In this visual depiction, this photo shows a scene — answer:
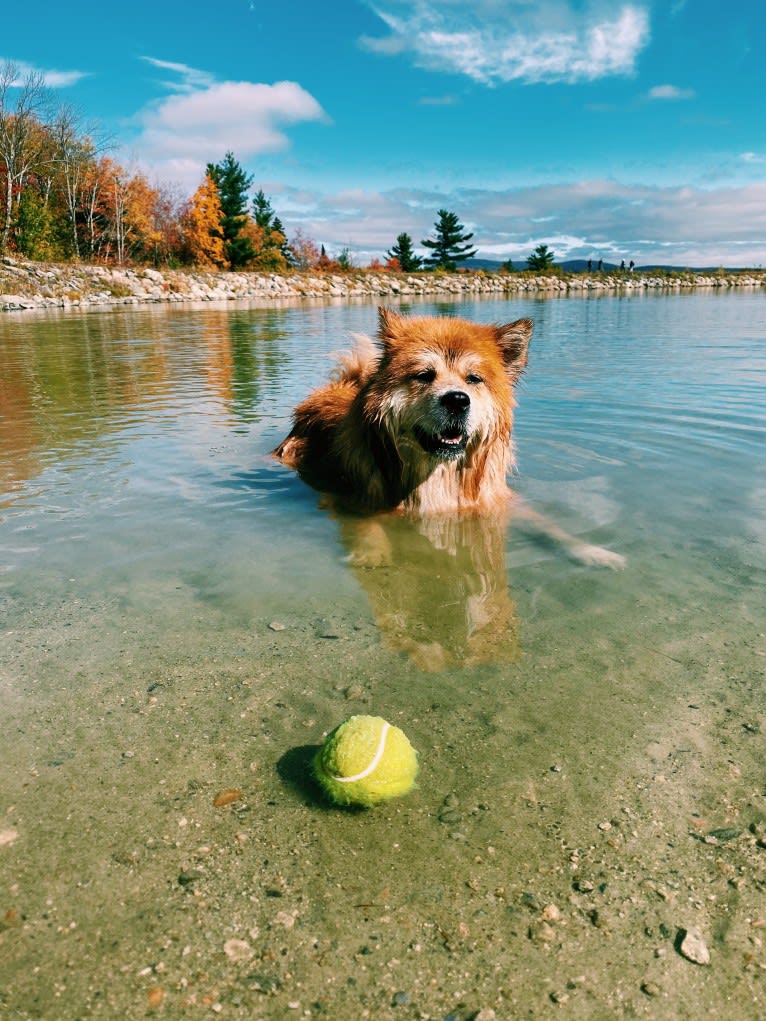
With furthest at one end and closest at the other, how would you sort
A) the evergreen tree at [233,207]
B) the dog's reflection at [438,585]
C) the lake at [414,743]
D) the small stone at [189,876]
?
the evergreen tree at [233,207] → the dog's reflection at [438,585] → the small stone at [189,876] → the lake at [414,743]

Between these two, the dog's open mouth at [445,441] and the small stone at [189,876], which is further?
the dog's open mouth at [445,441]

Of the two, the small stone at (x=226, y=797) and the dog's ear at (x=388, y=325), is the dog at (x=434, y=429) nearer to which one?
the dog's ear at (x=388, y=325)

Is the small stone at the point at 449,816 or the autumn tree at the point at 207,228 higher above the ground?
the autumn tree at the point at 207,228

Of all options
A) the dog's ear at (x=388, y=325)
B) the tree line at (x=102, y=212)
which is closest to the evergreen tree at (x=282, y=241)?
the tree line at (x=102, y=212)

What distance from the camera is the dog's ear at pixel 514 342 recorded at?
228 inches

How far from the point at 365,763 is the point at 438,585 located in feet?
7.07

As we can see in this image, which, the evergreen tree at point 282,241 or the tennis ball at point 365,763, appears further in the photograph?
the evergreen tree at point 282,241

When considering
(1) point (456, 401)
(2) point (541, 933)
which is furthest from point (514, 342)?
(2) point (541, 933)

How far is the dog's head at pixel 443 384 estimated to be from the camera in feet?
17.2

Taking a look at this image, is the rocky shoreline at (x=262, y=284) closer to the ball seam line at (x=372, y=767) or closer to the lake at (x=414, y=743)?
the lake at (x=414, y=743)

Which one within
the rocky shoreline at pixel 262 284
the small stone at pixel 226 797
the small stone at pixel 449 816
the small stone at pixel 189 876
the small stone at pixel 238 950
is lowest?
the small stone at pixel 238 950

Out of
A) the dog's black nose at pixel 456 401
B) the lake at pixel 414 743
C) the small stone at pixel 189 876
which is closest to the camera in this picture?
the lake at pixel 414 743

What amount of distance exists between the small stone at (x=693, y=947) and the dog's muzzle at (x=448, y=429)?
3.75m

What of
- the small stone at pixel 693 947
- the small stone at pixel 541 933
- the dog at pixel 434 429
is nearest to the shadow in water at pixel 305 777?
the small stone at pixel 541 933
